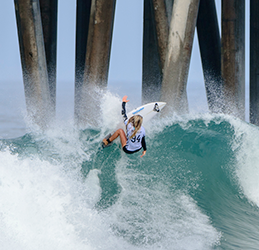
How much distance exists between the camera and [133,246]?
12.7 feet

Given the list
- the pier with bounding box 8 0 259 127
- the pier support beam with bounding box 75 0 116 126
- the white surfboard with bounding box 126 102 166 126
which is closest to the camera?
the white surfboard with bounding box 126 102 166 126

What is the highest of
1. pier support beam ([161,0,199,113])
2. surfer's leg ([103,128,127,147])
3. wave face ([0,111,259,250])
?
pier support beam ([161,0,199,113])

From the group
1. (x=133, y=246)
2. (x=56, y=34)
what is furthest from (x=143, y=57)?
(x=133, y=246)

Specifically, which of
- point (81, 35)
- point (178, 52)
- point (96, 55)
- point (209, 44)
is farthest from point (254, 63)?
point (81, 35)

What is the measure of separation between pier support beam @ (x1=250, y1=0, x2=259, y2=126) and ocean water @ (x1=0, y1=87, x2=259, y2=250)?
429 cm

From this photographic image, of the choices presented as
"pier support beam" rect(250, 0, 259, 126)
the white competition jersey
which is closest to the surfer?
the white competition jersey

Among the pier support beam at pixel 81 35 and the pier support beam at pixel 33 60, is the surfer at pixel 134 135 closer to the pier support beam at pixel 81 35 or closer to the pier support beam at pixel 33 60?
the pier support beam at pixel 33 60

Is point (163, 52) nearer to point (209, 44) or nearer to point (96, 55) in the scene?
point (96, 55)

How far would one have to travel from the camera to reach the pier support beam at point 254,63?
1103 cm

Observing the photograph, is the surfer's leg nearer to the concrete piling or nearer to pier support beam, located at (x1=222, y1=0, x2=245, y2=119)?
pier support beam, located at (x1=222, y1=0, x2=245, y2=119)

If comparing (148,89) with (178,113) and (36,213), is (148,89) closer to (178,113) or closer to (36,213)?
(178,113)

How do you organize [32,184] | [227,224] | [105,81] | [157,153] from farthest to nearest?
[105,81]
[157,153]
[227,224]
[32,184]

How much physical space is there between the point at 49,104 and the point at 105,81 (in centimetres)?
177

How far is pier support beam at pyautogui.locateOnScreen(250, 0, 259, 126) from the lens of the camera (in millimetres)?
11031
